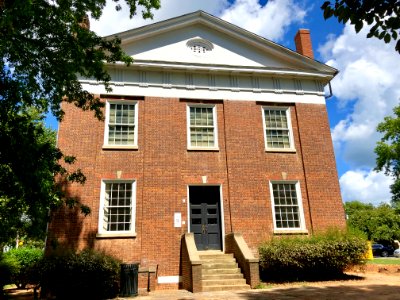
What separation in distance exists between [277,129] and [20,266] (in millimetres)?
15031

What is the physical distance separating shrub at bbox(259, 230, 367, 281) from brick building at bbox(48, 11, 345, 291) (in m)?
0.97

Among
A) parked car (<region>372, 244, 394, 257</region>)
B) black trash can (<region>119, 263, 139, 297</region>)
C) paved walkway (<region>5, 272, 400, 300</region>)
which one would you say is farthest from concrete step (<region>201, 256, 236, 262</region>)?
parked car (<region>372, 244, 394, 257</region>)

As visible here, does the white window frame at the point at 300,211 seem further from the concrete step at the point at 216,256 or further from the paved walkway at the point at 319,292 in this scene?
the paved walkway at the point at 319,292

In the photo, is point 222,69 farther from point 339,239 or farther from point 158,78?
point 339,239

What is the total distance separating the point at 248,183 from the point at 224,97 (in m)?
4.38

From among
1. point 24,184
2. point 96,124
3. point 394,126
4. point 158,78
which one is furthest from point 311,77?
point 394,126

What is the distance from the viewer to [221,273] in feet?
42.0

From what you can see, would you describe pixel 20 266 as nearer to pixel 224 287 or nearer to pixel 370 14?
pixel 224 287

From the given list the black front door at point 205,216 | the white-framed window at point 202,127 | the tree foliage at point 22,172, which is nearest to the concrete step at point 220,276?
the black front door at point 205,216

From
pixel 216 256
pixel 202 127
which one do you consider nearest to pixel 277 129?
pixel 202 127

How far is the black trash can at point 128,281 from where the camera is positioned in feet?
38.0

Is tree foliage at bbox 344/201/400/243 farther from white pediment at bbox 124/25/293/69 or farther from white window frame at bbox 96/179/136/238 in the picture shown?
white window frame at bbox 96/179/136/238

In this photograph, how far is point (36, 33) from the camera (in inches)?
375

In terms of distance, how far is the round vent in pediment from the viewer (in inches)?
682
